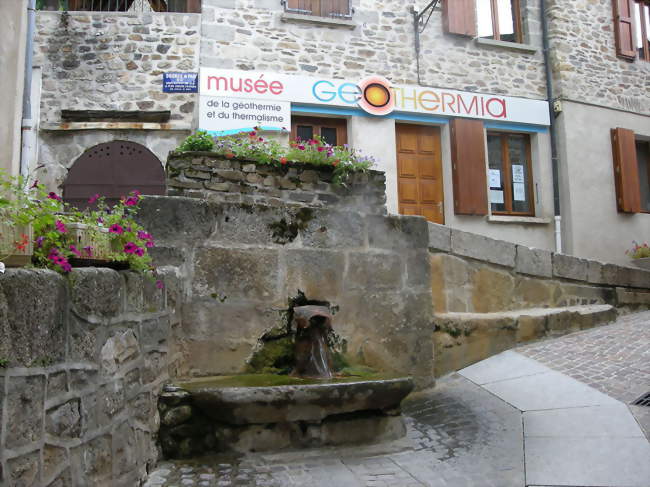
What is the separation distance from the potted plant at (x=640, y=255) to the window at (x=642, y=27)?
4.00m

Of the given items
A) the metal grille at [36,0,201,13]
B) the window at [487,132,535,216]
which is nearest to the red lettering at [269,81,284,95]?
the metal grille at [36,0,201,13]

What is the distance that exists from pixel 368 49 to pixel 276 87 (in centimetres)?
183

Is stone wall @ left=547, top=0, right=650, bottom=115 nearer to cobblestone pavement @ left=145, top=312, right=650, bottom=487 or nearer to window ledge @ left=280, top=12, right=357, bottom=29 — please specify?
window ledge @ left=280, top=12, right=357, bottom=29

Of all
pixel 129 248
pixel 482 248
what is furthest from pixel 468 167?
pixel 129 248

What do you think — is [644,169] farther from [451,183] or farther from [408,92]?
[408,92]

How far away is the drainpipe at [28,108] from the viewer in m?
7.40

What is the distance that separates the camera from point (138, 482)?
2852 millimetres

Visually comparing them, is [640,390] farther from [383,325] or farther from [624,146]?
[624,146]

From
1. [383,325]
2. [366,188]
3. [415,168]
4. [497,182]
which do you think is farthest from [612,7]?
[383,325]

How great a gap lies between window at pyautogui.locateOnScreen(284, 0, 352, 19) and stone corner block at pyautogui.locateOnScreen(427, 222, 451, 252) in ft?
16.9

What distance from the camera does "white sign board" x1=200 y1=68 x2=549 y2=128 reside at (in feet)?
27.8

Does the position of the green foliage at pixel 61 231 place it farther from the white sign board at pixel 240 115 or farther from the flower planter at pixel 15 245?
the white sign board at pixel 240 115

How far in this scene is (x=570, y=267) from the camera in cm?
667

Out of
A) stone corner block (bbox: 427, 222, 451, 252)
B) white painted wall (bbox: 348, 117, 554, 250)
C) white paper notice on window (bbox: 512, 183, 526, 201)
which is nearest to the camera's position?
stone corner block (bbox: 427, 222, 451, 252)
